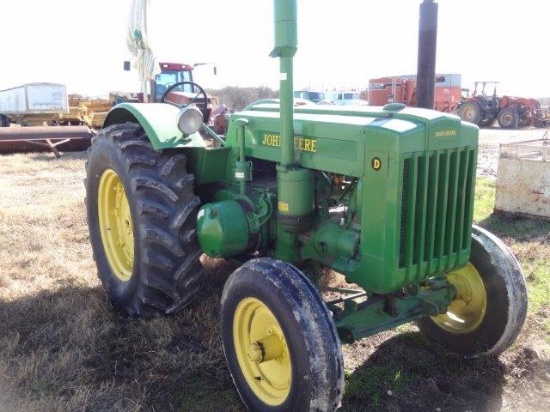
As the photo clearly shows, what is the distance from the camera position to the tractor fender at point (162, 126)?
347cm

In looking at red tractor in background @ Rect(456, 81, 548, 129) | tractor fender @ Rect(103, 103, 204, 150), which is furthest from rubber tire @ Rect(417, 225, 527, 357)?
red tractor in background @ Rect(456, 81, 548, 129)

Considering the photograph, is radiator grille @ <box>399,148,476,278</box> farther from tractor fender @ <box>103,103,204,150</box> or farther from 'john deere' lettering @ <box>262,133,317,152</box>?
tractor fender @ <box>103,103,204,150</box>

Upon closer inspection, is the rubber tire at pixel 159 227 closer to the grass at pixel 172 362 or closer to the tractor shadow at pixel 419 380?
the grass at pixel 172 362

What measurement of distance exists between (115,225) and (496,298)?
9.24ft

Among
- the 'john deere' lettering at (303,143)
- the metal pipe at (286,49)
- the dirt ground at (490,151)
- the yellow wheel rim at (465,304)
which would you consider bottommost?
the dirt ground at (490,151)

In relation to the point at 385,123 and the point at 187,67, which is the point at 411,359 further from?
the point at 187,67

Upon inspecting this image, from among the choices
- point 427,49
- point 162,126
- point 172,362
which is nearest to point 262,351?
point 172,362

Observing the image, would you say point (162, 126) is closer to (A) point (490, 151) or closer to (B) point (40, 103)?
(A) point (490, 151)

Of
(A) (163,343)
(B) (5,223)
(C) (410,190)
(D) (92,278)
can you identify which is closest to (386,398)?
(C) (410,190)

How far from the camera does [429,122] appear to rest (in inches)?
102

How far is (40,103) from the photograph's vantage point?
2081 centimetres

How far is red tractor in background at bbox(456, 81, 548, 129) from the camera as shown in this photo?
2212 cm

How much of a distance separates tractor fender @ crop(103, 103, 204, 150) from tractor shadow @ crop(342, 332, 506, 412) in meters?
1.71

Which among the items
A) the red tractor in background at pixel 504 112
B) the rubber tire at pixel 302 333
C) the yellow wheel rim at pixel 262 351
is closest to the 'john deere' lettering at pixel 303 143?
the rubber tire at pixel 302 333
